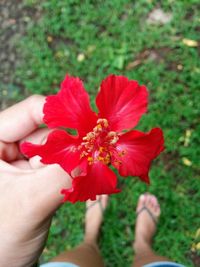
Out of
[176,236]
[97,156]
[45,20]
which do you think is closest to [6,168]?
[97,156]

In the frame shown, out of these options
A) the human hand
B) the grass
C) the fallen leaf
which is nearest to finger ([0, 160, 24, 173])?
the human hand

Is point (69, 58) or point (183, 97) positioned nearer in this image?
point (183, 97)

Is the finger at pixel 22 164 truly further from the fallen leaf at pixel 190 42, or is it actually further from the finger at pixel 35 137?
the fallen leaf at pixel 190 42

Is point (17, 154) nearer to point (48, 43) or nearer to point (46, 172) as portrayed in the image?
point (46, 172)

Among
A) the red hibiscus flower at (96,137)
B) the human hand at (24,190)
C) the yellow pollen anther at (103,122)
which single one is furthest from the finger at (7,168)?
the yellow pollen anther at (103,122)

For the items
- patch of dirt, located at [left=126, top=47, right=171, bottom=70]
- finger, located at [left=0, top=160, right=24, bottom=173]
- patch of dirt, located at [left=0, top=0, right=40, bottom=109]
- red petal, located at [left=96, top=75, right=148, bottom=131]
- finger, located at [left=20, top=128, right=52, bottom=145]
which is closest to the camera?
red petal, located at [left=96, top=75, right=148, bottom=131]

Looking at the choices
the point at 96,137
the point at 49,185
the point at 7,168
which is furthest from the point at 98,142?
the point at 7,168

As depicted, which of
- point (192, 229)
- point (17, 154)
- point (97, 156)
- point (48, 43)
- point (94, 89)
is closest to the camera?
point (97, 156)

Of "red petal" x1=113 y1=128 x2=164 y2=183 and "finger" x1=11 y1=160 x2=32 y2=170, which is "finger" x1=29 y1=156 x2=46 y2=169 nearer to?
"finger" x1=11 y1=160 x2=32 y2=170
